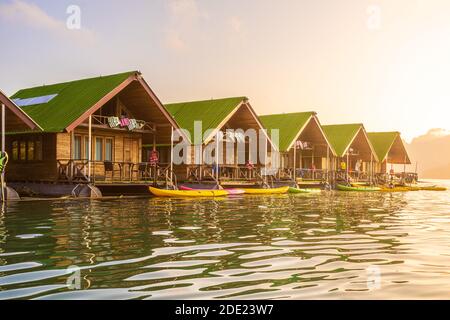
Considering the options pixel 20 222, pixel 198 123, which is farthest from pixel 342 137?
pixel 20 222

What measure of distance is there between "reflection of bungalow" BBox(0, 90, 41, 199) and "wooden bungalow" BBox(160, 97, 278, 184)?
11329 mm

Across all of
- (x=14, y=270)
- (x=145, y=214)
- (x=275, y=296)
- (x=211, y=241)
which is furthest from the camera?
(x=145, y=214)

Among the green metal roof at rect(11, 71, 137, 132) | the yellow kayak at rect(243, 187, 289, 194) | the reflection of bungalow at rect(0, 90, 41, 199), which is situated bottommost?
the yellow kayak at rect(243, 187, 289, 194)

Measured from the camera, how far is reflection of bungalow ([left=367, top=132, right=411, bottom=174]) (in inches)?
2554

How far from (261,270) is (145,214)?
10.9m

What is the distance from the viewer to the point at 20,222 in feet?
52.2

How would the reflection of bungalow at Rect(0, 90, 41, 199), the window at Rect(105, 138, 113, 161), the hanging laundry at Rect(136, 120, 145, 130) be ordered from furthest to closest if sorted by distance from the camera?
the window at Rect(105, 138, 113, 161) < the hanging laundry at Rect(136, 120, 145, 130) < the reflection of bungalow at Rect(0, 90, 41, 199)

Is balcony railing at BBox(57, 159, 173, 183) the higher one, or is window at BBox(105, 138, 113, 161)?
window at BBox(105, 138, 113, 161)

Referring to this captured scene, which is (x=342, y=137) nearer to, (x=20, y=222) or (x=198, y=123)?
(x=198, y=123)

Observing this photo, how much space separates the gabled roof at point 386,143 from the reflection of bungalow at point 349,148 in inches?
77.9

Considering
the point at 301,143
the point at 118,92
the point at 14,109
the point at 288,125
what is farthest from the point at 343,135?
the point at 14,109

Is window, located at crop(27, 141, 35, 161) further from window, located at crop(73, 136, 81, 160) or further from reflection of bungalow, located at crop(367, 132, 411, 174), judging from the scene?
reflection of bungalow, located at crop(367, 132, 411, 174)

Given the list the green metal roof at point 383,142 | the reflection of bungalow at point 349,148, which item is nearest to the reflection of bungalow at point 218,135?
the reflection of bungalow at point 349,148

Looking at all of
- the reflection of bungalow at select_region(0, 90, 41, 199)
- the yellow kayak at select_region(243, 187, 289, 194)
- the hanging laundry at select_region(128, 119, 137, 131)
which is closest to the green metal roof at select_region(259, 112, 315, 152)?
the yellow kayak at select_region(243, 187, 289, 194)
